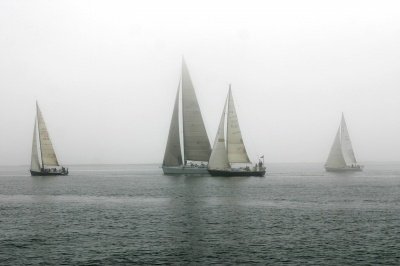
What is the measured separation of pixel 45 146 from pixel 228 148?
157 feet

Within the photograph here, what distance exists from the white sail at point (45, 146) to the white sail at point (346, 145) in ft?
262

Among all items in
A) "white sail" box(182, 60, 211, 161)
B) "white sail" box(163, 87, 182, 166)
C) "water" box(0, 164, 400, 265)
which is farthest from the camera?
"white sail" box(163, 87, 182, 166)

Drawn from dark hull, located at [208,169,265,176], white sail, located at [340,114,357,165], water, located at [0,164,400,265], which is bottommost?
water, located at [0,164,400,265]

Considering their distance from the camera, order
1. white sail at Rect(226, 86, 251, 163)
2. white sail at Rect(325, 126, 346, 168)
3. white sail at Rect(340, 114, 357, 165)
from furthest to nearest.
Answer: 1. white sail at Rect(325, 126, 346, 168)
2. white sail at Rect(340, 114, 357, 165)
3. white sail at Rect(226, 86, 251, 163)

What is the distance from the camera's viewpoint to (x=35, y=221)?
53.6m

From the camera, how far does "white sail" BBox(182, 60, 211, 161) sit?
361ft

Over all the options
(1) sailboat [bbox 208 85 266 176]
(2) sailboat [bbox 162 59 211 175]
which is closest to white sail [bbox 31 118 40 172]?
(2) sailboat [bbox 162 59 211 175]

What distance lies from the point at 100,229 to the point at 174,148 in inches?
2592

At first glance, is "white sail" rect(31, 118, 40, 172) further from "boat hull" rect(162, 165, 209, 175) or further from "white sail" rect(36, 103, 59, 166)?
"boat hull" rect(162, 165, 209, 175)

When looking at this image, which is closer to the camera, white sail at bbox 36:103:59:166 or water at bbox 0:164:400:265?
water at bbox 0:164:400:265

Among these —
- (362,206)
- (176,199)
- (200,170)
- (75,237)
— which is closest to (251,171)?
(200,170)

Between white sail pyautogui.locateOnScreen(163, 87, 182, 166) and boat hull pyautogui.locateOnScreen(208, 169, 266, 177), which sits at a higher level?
white sail pyautogui.locateOnScreen(163, 87, 182, 166)

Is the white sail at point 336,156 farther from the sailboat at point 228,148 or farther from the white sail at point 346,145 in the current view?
the sailboat at point 228,148

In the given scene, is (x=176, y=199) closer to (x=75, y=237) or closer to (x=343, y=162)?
(x=75, y=237)
